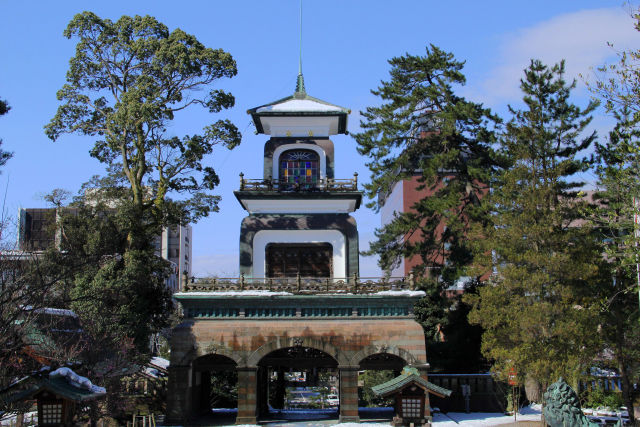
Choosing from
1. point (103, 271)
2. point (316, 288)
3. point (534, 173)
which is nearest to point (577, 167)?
point (534, 173)

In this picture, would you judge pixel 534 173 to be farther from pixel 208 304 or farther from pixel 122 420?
pixel 122 420

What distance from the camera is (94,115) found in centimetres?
3023

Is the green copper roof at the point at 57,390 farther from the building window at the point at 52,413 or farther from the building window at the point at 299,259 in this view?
A: the building window at the point at 299,259

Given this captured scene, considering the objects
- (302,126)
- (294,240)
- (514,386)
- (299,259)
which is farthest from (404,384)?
(302,126)

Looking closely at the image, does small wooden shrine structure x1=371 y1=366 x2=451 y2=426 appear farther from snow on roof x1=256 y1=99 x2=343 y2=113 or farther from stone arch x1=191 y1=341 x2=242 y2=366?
snow on roof x1=256 y1=99 x2=343 y2=113

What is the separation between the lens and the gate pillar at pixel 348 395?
76.6 ft

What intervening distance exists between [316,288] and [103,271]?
28.1ft

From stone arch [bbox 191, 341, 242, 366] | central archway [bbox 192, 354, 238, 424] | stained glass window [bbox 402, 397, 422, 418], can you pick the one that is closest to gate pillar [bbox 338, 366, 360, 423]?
stained glass window [bbox 402, 397, 422, 418]

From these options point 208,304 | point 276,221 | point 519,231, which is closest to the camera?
point 519,231

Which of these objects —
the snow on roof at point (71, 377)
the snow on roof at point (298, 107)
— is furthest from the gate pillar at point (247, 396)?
the snow on roof at point (298, 107)

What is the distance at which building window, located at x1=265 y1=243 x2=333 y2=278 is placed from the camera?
27562 mm

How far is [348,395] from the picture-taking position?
23.4 m

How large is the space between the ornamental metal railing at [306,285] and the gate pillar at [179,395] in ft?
9.95

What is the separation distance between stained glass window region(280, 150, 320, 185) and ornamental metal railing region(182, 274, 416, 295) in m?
5.71
